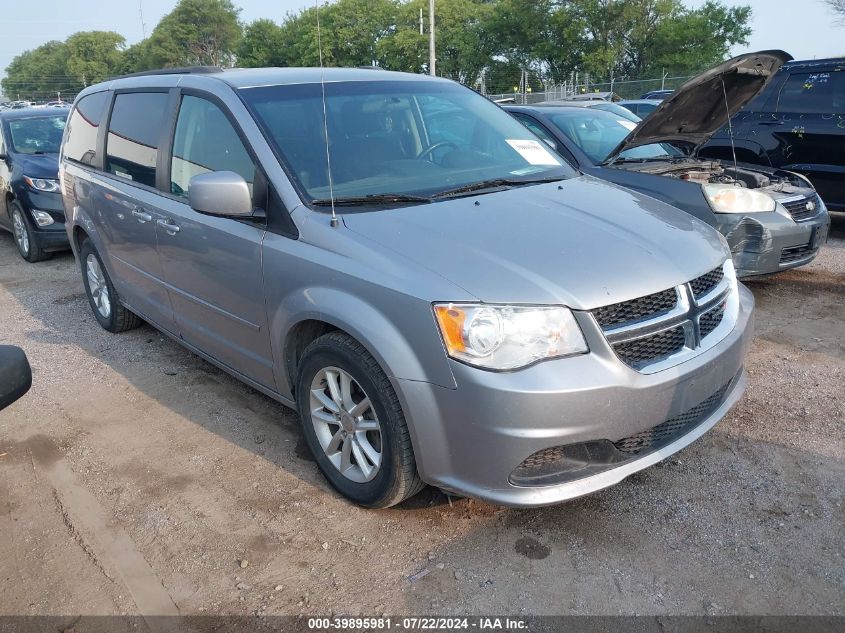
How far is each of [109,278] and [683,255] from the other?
4.01 meters

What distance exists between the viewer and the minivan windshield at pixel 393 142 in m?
3.19

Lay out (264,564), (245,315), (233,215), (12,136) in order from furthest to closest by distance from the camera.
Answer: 1. (12,136)
2. (245,315)
3. (233,215)
4. (264,564)

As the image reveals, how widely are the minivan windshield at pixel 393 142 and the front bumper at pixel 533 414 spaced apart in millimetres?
1070

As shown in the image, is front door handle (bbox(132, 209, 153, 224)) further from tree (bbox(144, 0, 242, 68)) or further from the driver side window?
tree (bbox(144, 0, 242, 68))

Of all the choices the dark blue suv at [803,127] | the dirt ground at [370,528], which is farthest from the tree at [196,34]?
the dirt ground at [370,528]

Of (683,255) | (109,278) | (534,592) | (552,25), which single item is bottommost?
(534,592)

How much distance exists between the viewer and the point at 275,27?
67188 mm

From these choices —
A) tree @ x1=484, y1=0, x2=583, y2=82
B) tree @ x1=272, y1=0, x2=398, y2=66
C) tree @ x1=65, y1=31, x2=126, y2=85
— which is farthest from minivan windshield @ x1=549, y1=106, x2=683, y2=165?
tree @ x1=65, y1=31, x2=126, y2=85

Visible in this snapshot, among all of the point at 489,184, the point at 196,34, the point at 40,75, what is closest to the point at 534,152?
the point at 489,184

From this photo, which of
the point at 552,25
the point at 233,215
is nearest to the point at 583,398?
the point at 233,215

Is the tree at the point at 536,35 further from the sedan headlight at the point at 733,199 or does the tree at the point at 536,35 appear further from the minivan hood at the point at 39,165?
the sedan headlight at the point at 733,199

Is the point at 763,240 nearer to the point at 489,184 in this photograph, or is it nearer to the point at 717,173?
the point at 717,173

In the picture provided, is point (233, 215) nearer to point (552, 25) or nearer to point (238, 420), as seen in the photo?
point (238, 420)

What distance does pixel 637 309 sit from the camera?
2580 millimetres
